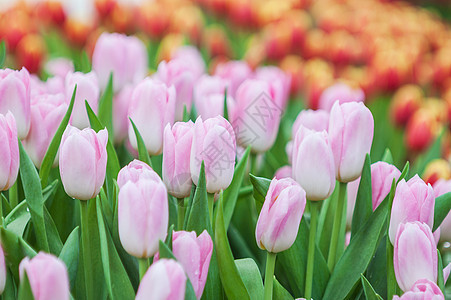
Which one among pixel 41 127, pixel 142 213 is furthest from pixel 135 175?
pixel 41 127

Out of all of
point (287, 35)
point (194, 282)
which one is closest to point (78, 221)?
point (194, 282)

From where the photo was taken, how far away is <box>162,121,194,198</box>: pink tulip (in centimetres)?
87

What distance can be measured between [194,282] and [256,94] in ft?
1.72

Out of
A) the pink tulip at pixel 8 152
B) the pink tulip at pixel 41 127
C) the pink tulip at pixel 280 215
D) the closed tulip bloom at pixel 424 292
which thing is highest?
the pink tulip at pixel 8 152

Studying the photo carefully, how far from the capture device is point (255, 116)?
3.73 feet

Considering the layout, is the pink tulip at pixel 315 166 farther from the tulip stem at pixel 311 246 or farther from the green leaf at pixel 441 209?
the green leaf at pixel 441 209

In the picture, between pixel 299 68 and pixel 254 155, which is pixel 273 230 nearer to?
pixel 254 155

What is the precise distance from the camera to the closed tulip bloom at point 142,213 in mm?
729

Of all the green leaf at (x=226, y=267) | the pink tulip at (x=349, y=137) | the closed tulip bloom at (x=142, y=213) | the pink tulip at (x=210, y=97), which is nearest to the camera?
the closed tulip bloom at (x=142, y=213)

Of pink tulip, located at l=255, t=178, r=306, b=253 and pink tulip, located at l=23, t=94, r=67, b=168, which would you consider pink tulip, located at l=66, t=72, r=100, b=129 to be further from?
pink tulip, located at l=255, t=178, r=306, b=253

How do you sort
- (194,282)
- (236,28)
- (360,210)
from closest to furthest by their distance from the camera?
(194,282) → (360,210) → (236,28)

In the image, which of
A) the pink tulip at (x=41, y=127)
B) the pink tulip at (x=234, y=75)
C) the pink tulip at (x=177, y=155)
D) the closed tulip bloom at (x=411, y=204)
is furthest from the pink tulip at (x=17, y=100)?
the pink tulip at (x=234, y=75)

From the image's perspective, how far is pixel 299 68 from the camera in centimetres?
220

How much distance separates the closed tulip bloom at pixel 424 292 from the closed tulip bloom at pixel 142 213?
0.99 feet
